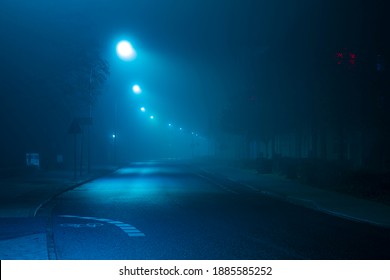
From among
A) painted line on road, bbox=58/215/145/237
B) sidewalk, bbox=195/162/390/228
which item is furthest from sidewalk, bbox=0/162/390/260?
painted line on road, bbox=58/215/145/237

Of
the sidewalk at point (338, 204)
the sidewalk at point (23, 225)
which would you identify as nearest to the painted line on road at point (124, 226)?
the sidewalk at point (23, 225)

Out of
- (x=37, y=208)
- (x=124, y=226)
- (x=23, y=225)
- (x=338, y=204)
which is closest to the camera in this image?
(x=124, y=226)

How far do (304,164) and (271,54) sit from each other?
1166cm

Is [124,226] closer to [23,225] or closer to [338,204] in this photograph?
[23,225]

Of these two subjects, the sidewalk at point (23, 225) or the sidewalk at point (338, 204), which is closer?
the sidewalk at point (23, 225)

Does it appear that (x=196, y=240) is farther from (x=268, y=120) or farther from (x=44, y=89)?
(x=268, y=120)

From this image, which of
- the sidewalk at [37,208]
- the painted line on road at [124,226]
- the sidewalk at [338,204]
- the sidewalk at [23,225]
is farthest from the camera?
the sidewalk at [338,204]

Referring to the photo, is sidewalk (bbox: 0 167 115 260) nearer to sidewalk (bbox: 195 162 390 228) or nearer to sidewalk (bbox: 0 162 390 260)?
sidewalk (bbox: 0 162 390 260)

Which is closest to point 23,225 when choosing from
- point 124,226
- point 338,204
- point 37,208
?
point 124,226

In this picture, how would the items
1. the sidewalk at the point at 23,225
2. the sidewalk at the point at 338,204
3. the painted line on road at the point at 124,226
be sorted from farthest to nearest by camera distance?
the sidewalk at the point at 338,204
the painted line on road at the point at 124,226
the sidewalk at the point at 23,225

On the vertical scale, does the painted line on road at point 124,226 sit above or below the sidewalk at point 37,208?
below

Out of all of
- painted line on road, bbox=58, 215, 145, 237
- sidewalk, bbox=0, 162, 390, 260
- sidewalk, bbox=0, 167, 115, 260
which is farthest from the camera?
painted line on road, bbox=58, 215, 145, 237

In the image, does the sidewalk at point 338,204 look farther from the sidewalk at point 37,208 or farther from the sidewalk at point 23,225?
the sidewalk at point 23,225

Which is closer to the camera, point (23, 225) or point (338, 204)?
point (23, 225)
